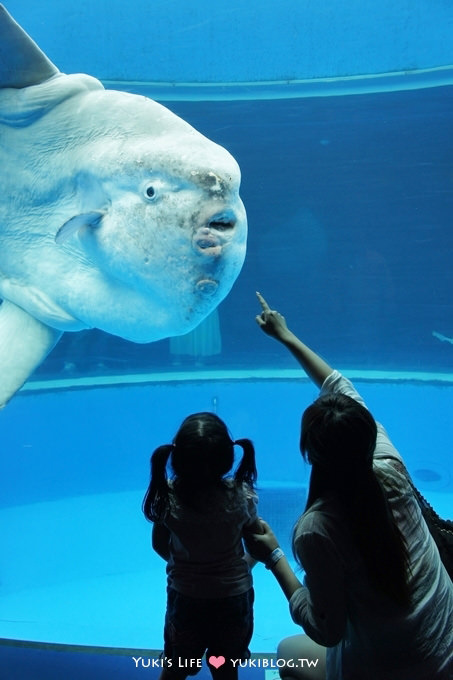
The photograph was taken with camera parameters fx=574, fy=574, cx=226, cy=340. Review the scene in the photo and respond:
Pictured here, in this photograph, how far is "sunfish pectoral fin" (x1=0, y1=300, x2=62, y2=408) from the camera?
100 inches

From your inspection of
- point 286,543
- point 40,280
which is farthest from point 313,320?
point 40,280

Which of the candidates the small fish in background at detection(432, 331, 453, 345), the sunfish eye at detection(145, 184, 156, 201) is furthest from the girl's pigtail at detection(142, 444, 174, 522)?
the small fish in background at detection(432, 331, 453, 345)

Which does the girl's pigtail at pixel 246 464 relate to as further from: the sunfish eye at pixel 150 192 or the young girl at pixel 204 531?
the sunfish eye at pixel 150 192

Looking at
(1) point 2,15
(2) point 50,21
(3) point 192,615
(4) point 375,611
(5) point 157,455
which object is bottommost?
(3) point 192,615

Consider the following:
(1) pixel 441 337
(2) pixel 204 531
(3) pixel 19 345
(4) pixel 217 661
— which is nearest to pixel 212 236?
(2) pixel 204 531

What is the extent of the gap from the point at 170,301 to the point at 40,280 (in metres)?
0.79

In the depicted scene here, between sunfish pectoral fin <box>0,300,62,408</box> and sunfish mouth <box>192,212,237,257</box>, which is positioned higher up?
sunfish mouth <box>192,212,237,257</box>

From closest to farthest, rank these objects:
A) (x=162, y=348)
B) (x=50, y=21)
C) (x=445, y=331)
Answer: (x=50, y=21)
(x=445, y=331)
(x=162, y=348)

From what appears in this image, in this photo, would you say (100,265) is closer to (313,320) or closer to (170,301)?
(170,301)

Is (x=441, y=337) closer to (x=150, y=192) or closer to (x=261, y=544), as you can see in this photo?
(x=150, y=192)

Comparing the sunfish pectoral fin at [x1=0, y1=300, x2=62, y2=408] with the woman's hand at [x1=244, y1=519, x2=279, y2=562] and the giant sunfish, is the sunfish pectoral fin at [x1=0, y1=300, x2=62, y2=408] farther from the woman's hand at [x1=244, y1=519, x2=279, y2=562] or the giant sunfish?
the woman's hand at [x1=244, y1=519, x2=279, y2=562]

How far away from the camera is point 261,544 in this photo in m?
1.82

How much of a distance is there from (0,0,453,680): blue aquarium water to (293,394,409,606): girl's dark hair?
Answer: 8.51 feet

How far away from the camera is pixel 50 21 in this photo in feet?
30.3
